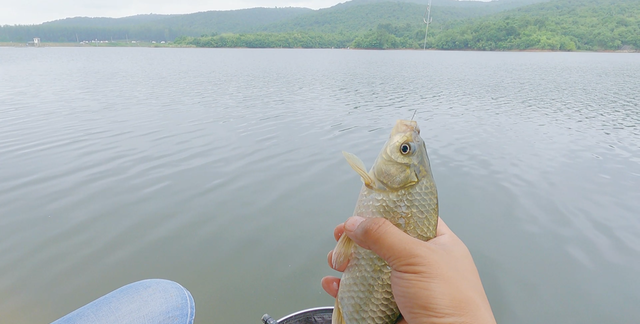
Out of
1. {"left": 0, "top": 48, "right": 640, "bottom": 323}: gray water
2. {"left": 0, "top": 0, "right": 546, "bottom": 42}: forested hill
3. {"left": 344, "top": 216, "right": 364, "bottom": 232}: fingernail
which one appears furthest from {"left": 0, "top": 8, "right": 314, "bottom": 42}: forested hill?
{"left": 344, "top": 216, "right": 364, "bottom": 232}: fingernail

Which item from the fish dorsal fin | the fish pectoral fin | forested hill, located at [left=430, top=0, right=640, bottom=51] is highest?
forested hill, located at [left=430, top=0, right=640, bottom=51]

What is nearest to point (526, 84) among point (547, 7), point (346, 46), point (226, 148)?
point (226, 148)

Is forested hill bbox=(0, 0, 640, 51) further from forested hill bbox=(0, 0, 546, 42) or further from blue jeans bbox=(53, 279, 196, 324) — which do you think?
blue jeans bbox=(53, 279, 196, 324)

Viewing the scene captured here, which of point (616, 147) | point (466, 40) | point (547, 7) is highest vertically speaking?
point (547, 7)

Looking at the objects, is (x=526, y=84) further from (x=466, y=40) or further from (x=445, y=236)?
(x=466, y=40)

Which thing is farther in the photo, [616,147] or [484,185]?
[616,147]

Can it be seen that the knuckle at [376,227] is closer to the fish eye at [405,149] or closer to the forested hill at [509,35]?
the fish eye at [405,149]
